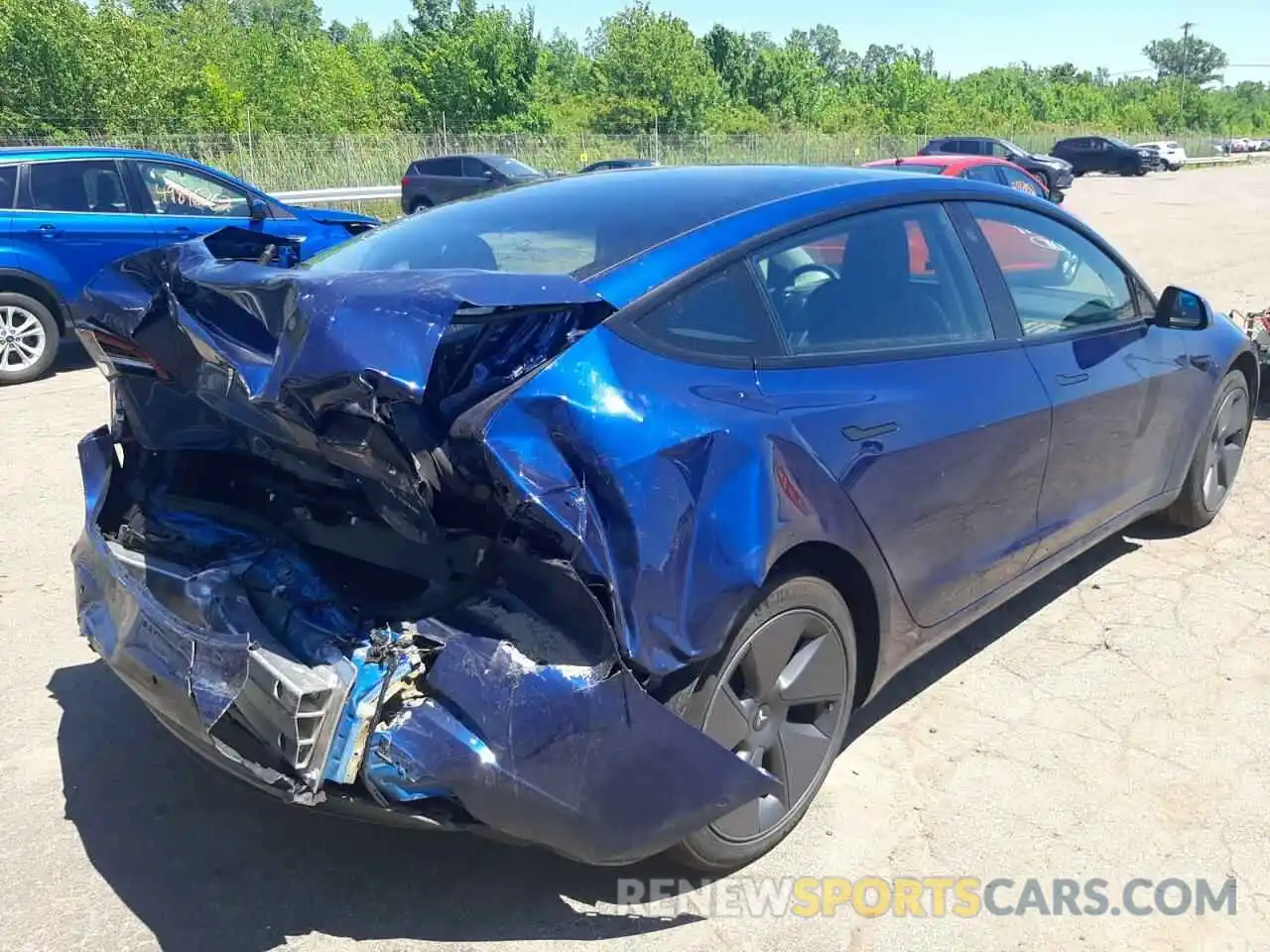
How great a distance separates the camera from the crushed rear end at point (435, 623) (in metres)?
2.17

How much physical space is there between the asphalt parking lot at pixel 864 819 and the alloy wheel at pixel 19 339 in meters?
4.75

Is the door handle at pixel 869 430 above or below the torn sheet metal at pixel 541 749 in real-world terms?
above

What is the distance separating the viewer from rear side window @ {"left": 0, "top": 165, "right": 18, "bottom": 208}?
8.35 m

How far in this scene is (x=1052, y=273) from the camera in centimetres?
401

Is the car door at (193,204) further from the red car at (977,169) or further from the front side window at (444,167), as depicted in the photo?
the front side window at (444,167)

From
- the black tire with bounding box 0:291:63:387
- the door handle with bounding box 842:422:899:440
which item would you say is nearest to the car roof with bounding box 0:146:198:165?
the black tire with bounding box 0:291:63:387

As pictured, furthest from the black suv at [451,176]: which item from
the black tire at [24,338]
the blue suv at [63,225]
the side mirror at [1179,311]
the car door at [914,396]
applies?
the car door at [914,396]

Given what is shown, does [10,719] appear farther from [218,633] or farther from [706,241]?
[706,241]

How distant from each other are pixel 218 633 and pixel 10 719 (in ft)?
5.41

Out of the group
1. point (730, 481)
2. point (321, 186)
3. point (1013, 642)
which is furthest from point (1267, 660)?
point (321, 186)

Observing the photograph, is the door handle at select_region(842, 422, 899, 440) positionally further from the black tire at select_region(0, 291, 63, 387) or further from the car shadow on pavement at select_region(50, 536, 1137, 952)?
the black tire at select_region(0, 291, 63, 387)

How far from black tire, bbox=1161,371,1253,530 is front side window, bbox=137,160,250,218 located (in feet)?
25.7

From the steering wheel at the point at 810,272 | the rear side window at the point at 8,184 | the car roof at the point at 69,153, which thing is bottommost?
the steering wheel at the point at 810,272

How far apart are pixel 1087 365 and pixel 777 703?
6.18 ft
